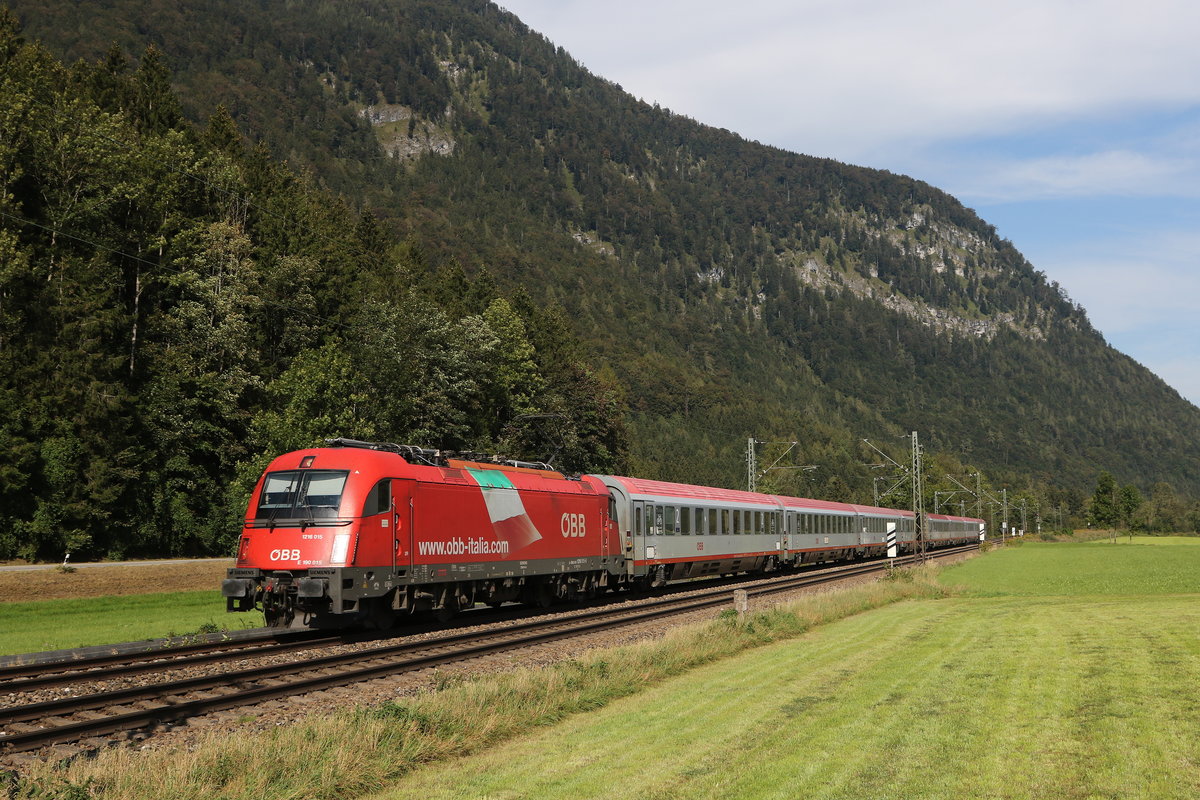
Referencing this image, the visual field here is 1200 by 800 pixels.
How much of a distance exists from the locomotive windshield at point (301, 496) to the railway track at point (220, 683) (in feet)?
9.20

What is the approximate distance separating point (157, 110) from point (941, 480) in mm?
137538

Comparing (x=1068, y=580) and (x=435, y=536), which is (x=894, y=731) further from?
(x=1068, y=580)

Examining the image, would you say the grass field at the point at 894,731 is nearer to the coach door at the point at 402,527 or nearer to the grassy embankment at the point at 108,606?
the coach door at the point at 402,527

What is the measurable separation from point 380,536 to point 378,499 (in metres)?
0.82

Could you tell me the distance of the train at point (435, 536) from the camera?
2045 cm

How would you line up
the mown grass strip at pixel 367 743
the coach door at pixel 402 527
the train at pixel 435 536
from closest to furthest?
the mown grass strip at pixel 367 743
the train at pixel 435 536
the coach door at pixel 402 527

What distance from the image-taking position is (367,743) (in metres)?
10.8

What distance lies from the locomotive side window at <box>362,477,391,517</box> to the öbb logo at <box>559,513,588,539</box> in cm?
898

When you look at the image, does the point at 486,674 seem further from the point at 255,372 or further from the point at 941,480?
the point at 941,480

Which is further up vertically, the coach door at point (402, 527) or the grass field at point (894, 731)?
the coach door at point (402, 527)

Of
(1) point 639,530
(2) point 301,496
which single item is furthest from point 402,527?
(1) point 639,530

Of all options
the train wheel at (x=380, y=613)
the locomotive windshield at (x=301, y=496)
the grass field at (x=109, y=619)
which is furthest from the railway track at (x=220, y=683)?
the grass field at (x=109, y=619)

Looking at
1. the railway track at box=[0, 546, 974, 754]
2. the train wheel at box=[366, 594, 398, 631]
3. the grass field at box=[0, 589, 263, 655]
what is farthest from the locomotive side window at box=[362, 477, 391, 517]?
the grass field at box=[0, 589, 263, 655]

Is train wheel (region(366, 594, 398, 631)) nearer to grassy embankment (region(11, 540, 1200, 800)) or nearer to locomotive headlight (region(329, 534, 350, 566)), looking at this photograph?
locomotive headlight (region(329, 534, 350, 566))
